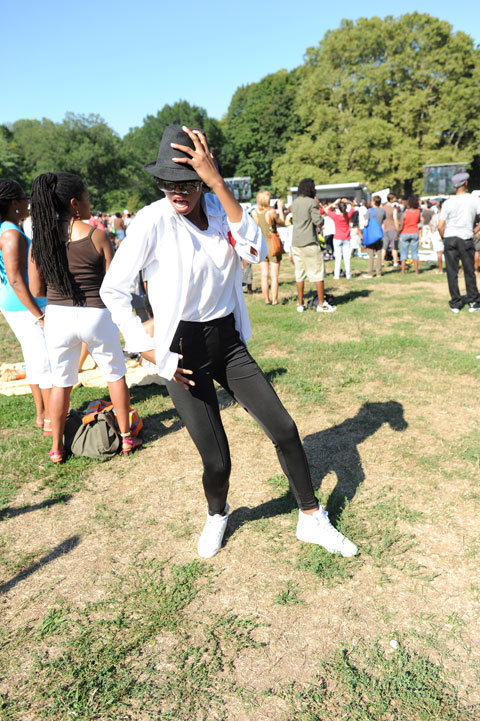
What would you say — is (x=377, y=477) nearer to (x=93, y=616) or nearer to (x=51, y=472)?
(x=93, y=616)

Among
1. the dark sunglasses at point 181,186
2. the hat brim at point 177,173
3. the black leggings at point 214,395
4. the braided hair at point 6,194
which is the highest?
the braided hair at point 6,194

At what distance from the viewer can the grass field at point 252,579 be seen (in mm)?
2141

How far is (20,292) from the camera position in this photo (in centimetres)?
412

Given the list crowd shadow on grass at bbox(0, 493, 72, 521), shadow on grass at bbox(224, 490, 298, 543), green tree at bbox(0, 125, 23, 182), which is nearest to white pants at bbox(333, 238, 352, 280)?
shadow on grass at bbox(224, 490, 298, 543)

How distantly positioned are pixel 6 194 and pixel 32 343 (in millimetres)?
1268

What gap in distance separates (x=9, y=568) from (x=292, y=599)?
5.59ft

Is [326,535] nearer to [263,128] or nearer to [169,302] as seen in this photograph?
[169,302]

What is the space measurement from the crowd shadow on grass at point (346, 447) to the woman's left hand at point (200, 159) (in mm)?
2234

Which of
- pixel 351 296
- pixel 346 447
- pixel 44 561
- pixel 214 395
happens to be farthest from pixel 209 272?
pixel 351 296

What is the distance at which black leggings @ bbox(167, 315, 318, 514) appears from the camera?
8.34 feet

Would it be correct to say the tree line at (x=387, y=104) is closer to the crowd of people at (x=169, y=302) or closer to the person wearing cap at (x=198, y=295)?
the crowd of people at (x=169, y=302)

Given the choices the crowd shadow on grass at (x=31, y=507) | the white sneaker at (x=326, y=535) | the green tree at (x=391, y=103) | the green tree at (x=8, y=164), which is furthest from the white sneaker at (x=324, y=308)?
the green tree at (x=8, y=164)

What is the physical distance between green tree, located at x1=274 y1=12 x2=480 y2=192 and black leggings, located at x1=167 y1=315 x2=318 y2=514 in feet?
127

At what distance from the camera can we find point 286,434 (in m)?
2.70
